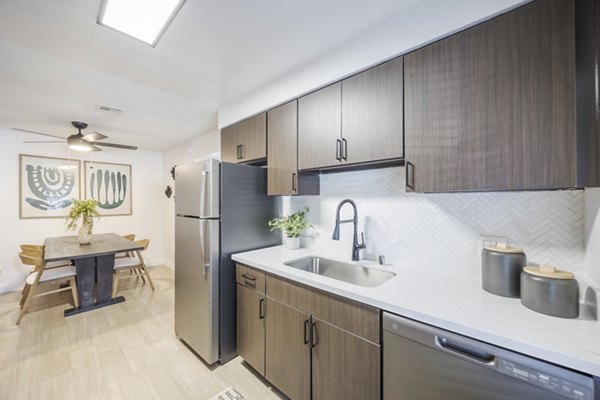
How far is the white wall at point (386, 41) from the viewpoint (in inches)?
43.8

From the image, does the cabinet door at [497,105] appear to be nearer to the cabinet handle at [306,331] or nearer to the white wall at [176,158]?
the cabinet handle at [306,331]

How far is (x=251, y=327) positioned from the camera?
1.82 m

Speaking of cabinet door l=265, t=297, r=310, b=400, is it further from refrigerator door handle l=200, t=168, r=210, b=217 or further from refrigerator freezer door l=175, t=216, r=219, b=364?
refrigerator door handle l=200, t=168, r=210, b=217

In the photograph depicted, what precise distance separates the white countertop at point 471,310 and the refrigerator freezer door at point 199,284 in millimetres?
624

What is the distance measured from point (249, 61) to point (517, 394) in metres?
2.27

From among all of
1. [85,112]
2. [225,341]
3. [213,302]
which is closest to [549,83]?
[213,302]

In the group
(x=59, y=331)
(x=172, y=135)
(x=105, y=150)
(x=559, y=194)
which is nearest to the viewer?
(x=559, y=194)

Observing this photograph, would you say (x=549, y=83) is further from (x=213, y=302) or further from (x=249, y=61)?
(x=213, y=302)

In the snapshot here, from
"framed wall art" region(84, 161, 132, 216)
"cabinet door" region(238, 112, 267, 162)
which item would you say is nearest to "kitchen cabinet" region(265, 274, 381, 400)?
"cabinet door" region(238, 112, 267, 162)

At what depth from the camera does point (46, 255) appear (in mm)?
2600

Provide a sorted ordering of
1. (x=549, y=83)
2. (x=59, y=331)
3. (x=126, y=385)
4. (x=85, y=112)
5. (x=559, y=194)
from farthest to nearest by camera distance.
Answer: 1. (x=85, y=112)
2. (x=59, y=331)
3. (x=126, y=385)
4. (x=559, y=194)
5. (x=549, y=83)

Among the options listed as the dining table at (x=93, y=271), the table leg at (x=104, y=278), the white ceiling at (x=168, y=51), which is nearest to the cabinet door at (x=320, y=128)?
the white ceiling at (x=168, y=51)

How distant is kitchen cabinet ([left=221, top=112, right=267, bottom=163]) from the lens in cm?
215

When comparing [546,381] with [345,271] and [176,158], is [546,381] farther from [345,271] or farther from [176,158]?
[176,158]
